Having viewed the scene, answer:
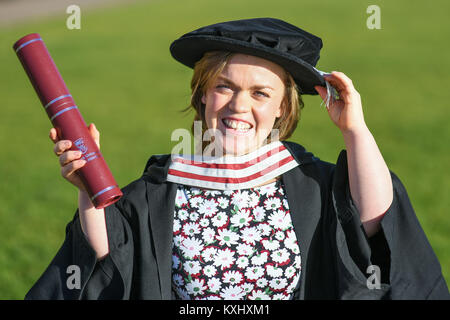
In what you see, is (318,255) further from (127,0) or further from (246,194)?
(127,0)

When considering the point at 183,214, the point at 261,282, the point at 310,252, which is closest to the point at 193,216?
the point at 183,214

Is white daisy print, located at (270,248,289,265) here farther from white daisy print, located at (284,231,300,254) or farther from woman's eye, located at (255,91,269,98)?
woman's eye, located at (255,91,269,98)

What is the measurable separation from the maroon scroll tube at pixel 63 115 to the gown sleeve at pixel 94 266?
0.77ft

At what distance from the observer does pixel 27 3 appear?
23438 millimetres

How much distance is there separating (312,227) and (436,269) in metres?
0.54

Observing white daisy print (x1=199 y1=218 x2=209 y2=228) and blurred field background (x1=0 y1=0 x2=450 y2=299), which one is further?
blurred field background (x1=0 y1=0 x2=450 y2=299)

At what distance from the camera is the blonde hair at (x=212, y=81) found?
258cm

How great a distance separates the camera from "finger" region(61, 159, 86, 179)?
2.25m

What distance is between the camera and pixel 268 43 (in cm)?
250

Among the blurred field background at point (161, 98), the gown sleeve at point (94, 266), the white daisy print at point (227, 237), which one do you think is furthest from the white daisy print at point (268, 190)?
the blurred field background at point (161, 98)

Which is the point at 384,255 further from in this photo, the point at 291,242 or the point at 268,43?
the point at 268,43

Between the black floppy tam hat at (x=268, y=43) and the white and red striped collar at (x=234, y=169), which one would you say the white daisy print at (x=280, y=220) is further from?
the black floppy tam hat at (x=268, y=43)

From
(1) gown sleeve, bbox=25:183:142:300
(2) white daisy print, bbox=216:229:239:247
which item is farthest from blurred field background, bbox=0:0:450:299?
(2) white daisy print, bbox=216:229:239:247

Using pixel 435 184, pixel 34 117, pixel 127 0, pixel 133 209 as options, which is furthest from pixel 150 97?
pixel 127 0
